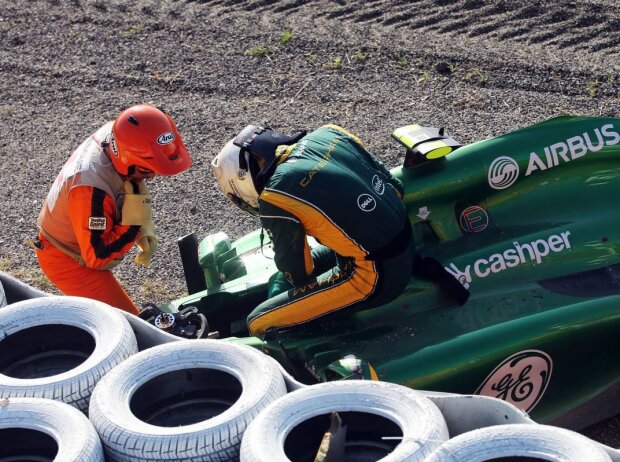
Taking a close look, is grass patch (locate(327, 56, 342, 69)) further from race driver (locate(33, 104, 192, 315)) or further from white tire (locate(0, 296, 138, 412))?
white tire (locate(0, 296, 138, 412))

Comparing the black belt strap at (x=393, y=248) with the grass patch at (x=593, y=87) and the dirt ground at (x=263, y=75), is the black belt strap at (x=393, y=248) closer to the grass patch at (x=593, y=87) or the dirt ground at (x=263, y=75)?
the dirt ground at (x=263, y=75)

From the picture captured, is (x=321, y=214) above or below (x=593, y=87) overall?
above

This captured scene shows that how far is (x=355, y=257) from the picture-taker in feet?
16.7

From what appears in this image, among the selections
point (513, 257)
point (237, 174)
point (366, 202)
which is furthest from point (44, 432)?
point (513, 257)

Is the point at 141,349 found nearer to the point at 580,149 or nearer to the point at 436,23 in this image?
the point at 580,149

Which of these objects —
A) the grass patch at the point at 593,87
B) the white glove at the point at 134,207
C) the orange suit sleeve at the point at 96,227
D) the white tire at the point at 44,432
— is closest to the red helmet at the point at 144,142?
the white glove at the point at 134,207

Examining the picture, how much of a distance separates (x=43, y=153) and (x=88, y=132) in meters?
0.46

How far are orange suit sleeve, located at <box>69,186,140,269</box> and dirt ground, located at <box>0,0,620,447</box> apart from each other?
4.56 ft

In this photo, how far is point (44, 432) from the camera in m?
3.71

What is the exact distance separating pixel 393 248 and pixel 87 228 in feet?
5.64

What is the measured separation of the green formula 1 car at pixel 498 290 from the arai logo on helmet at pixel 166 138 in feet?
2.44

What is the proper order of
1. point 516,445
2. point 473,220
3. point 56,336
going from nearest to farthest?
point 516,445
point 56,336
point 473,220

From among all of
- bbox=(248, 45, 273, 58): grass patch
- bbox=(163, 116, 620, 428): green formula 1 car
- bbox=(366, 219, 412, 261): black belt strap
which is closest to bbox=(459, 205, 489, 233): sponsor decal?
bbox=(163, 116, 620, 428): green formula 1 car

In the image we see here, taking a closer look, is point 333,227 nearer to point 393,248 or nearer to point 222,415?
point 393,248
